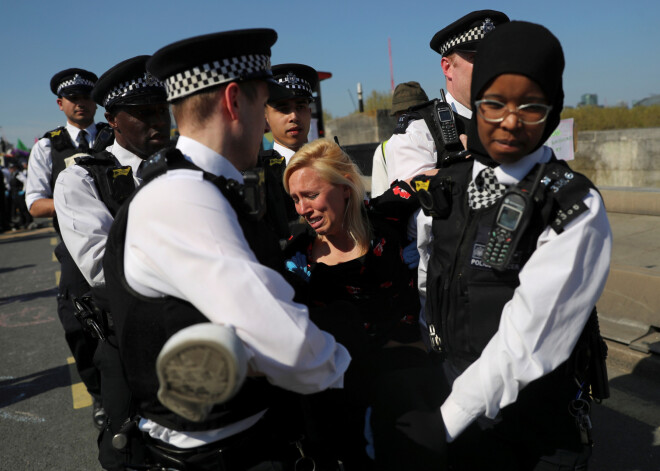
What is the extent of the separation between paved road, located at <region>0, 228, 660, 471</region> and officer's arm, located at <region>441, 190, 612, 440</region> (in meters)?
1.90

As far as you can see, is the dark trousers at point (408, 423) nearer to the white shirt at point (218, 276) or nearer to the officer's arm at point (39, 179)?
the white shirt at point (218, 276)

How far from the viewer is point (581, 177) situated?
5.08ft

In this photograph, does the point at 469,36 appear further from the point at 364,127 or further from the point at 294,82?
the point at 364,127

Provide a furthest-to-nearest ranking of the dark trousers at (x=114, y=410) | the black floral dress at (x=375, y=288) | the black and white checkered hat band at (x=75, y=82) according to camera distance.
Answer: the black and white checkered hat band at (x=75, y=82), the black floral dress at (x=375, y=288), the dark trousers at (x=114, y=410)


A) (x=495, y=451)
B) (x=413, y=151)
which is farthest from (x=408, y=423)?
(x=413, y=151)

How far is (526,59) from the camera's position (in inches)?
58.5

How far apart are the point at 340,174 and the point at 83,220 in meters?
1.27

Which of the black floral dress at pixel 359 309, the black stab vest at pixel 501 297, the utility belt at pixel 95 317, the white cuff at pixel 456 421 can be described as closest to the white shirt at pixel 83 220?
the utility belt at pixel 95 317

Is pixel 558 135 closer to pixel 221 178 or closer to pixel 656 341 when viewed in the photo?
pixel 656 341

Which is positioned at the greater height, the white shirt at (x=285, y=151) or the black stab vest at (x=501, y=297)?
the white shirt at (x=285, y=151)

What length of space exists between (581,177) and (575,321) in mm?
418

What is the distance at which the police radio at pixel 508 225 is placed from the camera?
1524 mm

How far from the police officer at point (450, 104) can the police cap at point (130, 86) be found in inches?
48.9

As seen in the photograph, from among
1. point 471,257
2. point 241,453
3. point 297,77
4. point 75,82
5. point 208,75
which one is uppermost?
point 75,82
